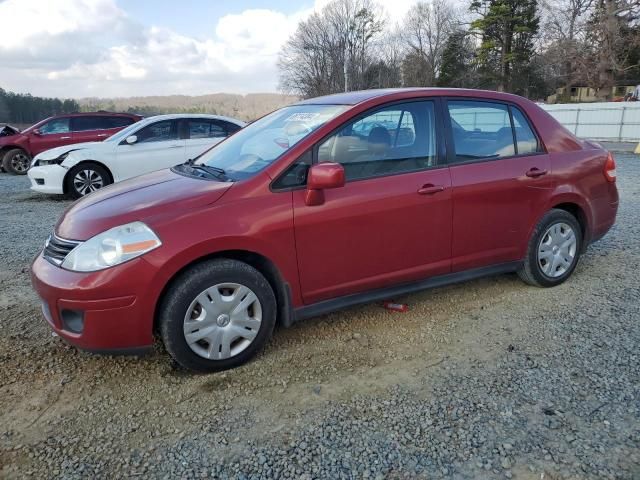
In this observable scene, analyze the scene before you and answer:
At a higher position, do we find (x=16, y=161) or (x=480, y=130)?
(x=480, y=130)

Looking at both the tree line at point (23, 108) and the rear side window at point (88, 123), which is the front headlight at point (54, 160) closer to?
Result: the rear side window at point (88, 123)

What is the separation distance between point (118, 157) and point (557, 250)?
7294mm

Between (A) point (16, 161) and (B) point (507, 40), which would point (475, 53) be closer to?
(B) point (507, 40)

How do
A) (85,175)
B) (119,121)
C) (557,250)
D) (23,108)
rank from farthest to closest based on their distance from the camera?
(23,108)
(119,121)
(85,175)
(557,250)

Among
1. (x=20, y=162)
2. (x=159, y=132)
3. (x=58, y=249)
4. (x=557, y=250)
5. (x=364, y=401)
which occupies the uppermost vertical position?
(x=159, y=132)

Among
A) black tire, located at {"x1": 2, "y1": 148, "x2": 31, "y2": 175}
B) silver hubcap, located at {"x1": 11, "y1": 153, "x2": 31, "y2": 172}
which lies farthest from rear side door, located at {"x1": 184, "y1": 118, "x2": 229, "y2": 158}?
silver hubcap, located at {"x1": 11, "y1": 153, "x2": 31, "y2": 172}

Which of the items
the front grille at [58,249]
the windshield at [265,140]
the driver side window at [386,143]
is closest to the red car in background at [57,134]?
the windshield at [265,140]

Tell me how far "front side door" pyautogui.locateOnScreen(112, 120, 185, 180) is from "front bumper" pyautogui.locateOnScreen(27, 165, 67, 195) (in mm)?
948

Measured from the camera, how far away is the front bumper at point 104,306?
8.91ft

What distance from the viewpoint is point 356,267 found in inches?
131

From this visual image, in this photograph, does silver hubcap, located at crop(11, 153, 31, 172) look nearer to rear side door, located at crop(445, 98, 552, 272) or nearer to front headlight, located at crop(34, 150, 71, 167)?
front headlight, located at crop(34, 150, 71, 167)

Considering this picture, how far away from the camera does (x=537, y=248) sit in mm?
4098

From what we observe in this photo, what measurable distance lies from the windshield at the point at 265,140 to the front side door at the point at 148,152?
200 inches

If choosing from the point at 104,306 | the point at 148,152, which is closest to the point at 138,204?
the point at 104,306
